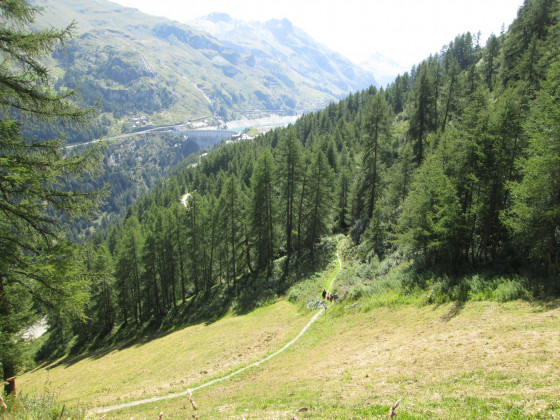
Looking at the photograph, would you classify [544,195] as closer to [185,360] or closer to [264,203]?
[185,360]

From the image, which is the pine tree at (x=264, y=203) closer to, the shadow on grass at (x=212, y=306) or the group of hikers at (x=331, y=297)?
the shadow on grass at (x=212, y=306)

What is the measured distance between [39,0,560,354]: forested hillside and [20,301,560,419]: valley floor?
3486mm

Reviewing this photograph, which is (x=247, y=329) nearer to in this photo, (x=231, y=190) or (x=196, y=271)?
(x=231, y=190)

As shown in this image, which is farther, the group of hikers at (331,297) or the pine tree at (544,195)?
the group of hikers at (331,297)

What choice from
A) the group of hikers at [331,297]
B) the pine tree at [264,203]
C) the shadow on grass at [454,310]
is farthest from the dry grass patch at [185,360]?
the shadow on grass at [454,310]

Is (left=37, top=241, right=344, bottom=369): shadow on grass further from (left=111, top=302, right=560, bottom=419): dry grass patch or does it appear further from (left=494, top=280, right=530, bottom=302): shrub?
(left=494, top=280, right=530, bottom=302): shrub

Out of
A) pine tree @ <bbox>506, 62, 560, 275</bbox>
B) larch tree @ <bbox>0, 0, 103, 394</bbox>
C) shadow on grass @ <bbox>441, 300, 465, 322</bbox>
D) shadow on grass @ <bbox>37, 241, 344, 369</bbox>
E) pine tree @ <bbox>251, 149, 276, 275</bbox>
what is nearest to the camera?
larch tree @ <bbox>0, 0, 103, 394</bbox>

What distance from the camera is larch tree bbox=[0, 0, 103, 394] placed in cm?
860

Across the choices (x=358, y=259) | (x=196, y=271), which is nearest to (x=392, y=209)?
(x=358, y=259)

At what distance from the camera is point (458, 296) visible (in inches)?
624

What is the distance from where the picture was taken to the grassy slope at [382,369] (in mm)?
7414

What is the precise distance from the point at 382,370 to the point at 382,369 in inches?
4.0

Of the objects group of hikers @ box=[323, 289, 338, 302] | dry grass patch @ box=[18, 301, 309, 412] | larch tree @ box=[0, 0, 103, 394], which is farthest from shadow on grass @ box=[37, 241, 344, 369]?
larch tree @ box=[0, 0, 103, 394]

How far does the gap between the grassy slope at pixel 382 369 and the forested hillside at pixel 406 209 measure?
3151 mm
